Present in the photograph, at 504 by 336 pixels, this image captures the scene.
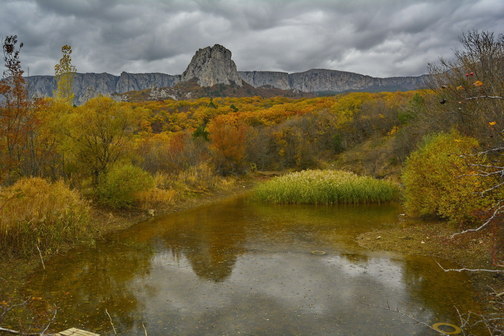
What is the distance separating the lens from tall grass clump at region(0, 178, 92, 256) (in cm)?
1015

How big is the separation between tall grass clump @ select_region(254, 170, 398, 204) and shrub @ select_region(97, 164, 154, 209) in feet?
26.1

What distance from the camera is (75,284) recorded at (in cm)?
862

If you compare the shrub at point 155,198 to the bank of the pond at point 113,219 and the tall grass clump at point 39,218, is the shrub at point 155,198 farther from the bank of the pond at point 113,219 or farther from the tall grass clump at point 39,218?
the tall grass clump at point 39,218

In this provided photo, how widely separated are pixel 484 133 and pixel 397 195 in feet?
26.5

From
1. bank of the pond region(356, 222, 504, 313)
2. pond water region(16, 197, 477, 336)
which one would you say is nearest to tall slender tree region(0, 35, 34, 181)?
pond water region(16, 197, 477, 336)

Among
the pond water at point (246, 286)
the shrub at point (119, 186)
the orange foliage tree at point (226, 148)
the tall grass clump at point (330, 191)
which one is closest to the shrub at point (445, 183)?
the pond water at point (246, 286)

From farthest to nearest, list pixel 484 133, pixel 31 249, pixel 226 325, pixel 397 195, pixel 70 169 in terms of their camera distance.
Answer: pixel 397 195 → pixel 70 169 → pixel 484 133 → pixel 31 249 → pixel 226 325

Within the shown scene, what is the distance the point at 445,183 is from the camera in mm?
12125

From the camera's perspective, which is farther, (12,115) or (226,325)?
(12,115)

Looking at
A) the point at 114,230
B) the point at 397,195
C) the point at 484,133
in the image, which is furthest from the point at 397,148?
the point at 114,230

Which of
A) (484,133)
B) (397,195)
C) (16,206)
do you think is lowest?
(397,195)

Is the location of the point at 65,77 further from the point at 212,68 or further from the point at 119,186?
the point at 212,68

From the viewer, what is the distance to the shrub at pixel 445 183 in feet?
36.7

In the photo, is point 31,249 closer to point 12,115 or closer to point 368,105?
point 12,115
